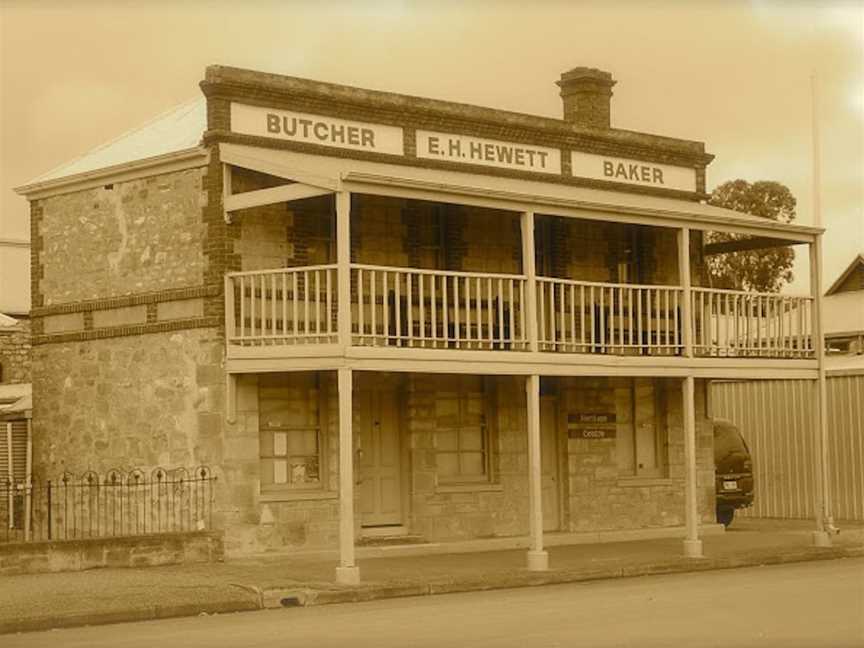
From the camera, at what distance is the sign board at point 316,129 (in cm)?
2000

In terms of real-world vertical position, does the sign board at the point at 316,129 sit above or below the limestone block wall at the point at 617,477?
above

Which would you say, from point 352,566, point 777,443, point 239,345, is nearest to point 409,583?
point 352,566

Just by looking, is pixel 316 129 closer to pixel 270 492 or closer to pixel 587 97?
pixel 270 492

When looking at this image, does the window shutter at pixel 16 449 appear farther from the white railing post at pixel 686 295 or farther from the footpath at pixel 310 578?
the white railing post at pixel 686 295

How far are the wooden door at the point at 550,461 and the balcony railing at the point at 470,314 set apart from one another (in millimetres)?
1009

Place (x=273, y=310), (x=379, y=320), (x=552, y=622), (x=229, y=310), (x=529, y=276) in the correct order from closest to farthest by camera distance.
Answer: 1. (x=552, y=622)
2. (x=273, y=310)
3. (x=229, y=310)
4. (x=529, y=276)
5. (x=379, y=320)

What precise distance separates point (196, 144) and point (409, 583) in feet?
20.8

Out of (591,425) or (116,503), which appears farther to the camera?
(591,425)

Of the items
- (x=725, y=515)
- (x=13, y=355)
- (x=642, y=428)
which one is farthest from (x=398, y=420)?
(x=13, y=355)

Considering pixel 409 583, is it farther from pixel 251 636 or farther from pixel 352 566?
pixel 251 636

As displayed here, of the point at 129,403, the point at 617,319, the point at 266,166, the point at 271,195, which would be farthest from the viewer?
the point at 617,319

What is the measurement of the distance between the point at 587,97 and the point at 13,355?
14064 mm

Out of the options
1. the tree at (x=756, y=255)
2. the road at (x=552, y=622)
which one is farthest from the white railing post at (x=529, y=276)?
the tree at (x=756, y=255)

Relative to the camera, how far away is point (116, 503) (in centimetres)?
2070
